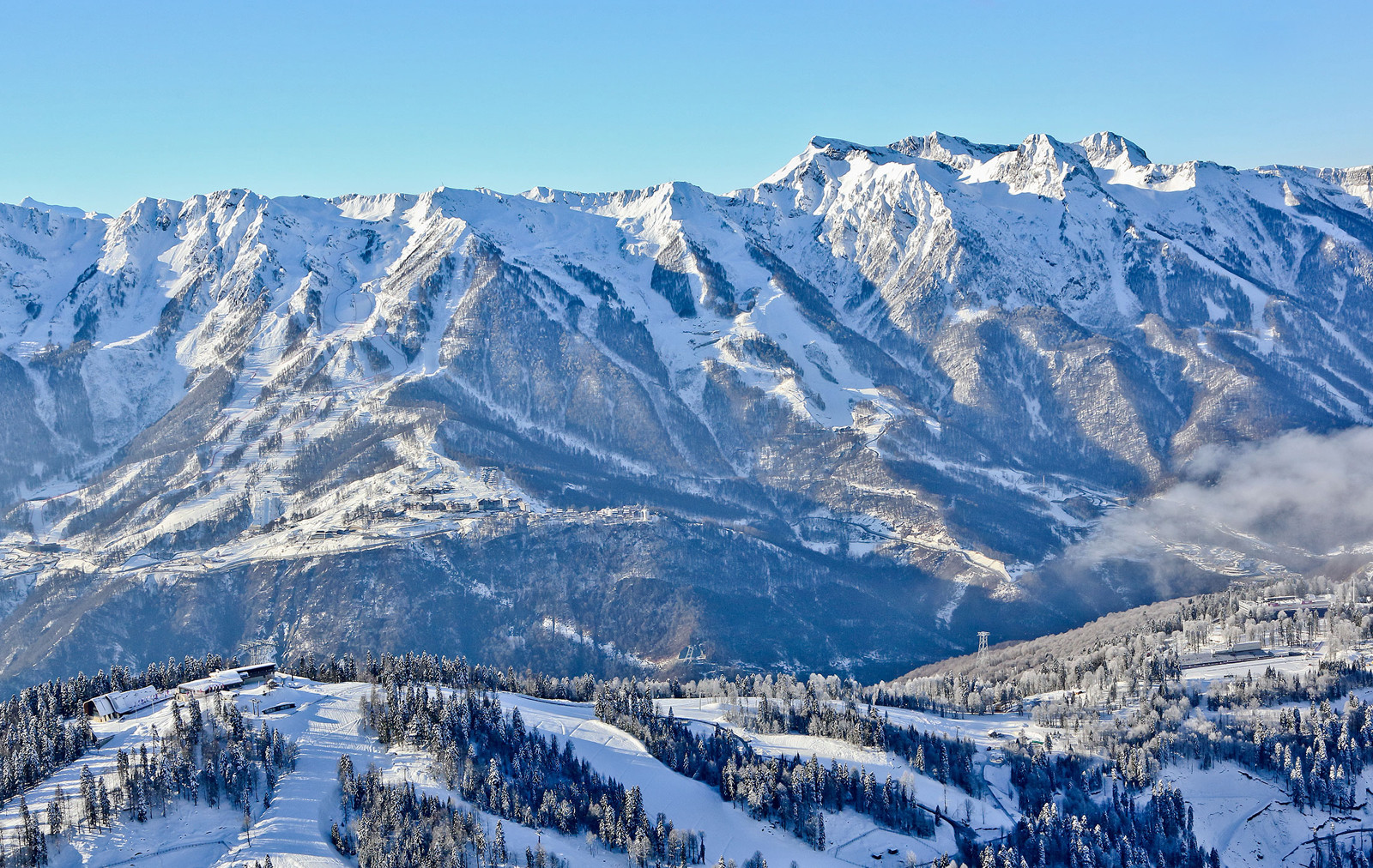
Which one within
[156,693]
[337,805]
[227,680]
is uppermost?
[227,680]

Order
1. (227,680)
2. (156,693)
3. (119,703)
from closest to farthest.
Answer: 1. (119,703)
2. (156,693)
3. (227,680)

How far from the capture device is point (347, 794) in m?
150

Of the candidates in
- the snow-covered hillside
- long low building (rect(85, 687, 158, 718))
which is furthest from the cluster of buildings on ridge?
the snow-covered hillside

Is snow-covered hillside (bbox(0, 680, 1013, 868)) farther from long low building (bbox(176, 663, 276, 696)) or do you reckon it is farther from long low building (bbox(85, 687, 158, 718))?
long low building (bbox(176, 663, 276, 696))

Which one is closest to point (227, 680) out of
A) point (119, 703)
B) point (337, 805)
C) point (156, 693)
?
point (156, 693)

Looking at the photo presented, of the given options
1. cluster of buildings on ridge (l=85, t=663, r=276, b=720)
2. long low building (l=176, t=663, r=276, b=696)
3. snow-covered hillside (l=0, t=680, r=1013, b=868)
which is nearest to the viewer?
snow-covered hillside (l=0, t=680, r=1013, b=868)

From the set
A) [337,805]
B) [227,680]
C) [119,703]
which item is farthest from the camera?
[227,680]

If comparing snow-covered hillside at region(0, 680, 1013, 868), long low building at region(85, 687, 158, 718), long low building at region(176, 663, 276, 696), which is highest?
long low building at region(176, 663, 276, 696)

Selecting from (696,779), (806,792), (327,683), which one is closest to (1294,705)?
(806,792)

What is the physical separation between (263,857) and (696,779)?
58089mm

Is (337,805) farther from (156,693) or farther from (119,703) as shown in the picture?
(156,693)

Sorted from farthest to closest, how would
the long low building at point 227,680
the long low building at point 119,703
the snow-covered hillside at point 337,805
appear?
the long low building at point 227,680 < the long low building at point 119,703 < the snow-covered hillside at point 337,805

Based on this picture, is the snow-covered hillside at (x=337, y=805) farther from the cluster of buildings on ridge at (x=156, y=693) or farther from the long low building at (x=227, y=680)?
the long low building at (x=227, y=680)

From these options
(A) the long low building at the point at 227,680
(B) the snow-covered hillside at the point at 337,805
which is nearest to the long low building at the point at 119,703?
(B) the snow-covered hillside at the point at 337,805
